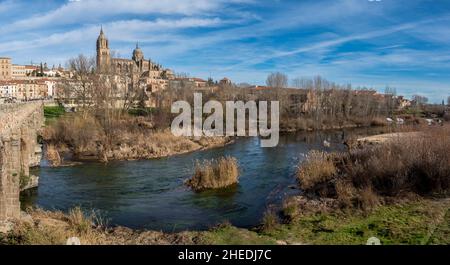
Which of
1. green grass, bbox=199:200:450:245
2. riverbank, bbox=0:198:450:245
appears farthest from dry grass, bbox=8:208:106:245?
green grass, bbox=199:200:450:245

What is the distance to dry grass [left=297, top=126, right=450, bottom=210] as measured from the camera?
11.6m

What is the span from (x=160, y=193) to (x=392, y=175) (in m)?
7.98

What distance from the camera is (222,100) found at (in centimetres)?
5028

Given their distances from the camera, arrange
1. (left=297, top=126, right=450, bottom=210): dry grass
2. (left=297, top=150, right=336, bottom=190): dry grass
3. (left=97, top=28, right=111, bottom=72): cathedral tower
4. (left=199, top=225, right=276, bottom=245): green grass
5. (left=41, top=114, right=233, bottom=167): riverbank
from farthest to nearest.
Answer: (left=97, top=28, right=111, bottom=72): cathedral tower
(left=41, top=114, right=233, bottom=167): riverbank
(left=297, top=150, right=336, bottom=190): dry grass
(left=297, top=126, right=450, bottom=210): dry grass
(left=199, top=225, right=276, bottom=245): green grass

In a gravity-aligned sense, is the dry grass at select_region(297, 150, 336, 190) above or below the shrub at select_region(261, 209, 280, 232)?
above

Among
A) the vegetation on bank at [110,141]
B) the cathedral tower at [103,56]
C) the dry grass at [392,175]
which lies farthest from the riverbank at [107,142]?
the dry grass at [392,175]

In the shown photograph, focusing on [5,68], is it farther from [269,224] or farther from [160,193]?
[269,224]

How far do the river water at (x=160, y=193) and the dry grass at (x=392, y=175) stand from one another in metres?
1.30

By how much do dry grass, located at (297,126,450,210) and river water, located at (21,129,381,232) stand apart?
1.30 m

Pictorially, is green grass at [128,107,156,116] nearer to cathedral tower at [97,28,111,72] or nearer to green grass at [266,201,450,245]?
cathedral tower at [97,28,111,72]
